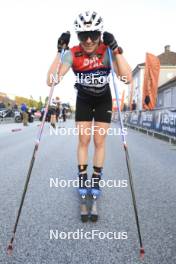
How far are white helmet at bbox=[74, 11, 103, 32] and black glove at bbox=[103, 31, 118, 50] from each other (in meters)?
0.11

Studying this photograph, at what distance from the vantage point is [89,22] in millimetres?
3420

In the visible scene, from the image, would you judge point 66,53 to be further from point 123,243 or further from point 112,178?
point 112,178

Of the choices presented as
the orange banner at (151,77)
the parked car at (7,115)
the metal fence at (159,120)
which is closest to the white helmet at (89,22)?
the metal fence at (159,120)

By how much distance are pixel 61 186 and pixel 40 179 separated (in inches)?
22.5

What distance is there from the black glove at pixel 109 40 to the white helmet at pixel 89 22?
110mm

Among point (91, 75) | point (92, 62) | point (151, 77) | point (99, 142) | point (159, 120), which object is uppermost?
point (151, 77)

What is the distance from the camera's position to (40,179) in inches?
217

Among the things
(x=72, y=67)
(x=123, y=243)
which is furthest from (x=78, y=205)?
(x=72, y=67)

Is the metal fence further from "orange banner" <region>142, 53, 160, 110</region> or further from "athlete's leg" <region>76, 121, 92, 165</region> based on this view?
"athlete's leg" <region>76, 121, 92, 165</region>

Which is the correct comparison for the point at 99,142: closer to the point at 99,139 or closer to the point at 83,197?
the point at 99,139

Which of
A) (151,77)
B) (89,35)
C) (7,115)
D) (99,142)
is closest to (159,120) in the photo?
(151,77)

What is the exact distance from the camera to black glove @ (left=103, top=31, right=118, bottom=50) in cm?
341

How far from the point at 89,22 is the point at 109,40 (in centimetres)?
28

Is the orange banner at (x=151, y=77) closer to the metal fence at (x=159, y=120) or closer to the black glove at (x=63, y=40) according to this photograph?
the metal fence at (x=159, y=120)
